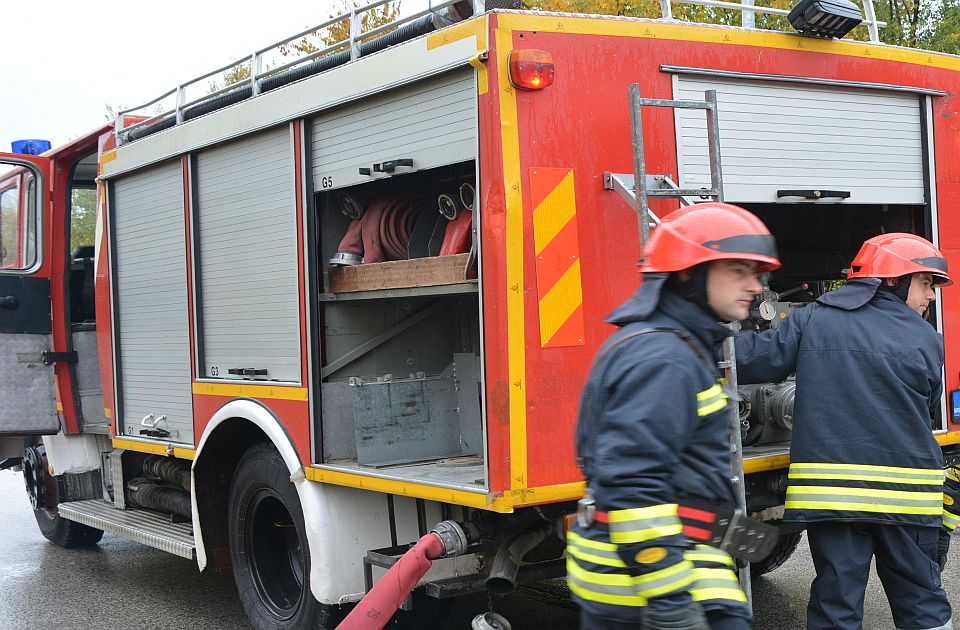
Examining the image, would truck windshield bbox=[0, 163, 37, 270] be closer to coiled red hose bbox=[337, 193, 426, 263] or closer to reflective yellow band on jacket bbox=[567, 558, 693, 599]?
coiled red hose bbox=[337, 193, 426, 263]

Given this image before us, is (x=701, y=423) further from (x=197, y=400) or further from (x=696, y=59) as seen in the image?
(x=197, y=400)

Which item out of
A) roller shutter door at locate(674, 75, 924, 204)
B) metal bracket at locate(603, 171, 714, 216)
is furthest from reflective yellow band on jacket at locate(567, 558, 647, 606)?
roller shutter door at locate(674, 75, 924, 204)

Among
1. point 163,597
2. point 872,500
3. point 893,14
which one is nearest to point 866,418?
point 872,500

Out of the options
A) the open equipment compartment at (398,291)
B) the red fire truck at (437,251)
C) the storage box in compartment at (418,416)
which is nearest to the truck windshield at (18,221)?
the red fire truck at (437,251)

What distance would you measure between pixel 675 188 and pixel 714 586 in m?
1.76

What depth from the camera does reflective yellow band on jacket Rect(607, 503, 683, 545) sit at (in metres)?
2.45

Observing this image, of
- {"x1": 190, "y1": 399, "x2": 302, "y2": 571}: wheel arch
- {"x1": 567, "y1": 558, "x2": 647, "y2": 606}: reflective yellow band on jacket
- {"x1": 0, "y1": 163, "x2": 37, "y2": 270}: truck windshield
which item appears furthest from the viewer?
{"x1": 0, "y1": 163, "x2": 37, "y2": 270}: truck windshield

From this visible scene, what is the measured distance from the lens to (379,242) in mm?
4965

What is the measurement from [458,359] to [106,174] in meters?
2.86

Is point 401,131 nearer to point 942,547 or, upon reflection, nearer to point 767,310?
point 767,310

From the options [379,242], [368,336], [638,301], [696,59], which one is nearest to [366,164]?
[379,242]

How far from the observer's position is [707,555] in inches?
105

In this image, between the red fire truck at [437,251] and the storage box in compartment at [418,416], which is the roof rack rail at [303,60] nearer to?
the red fire truck at [437,251]

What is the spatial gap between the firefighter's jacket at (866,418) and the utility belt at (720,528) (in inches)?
48.7
